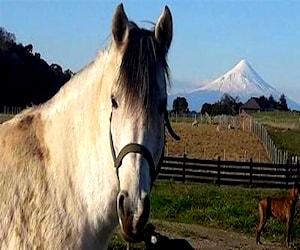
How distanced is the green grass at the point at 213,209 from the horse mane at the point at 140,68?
12894mm

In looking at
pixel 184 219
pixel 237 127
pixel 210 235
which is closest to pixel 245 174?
pixel 184 219

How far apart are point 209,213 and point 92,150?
46.0 feet

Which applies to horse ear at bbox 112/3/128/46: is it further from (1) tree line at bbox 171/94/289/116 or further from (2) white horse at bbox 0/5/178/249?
(1) tree line at bbox 171/94/289/116

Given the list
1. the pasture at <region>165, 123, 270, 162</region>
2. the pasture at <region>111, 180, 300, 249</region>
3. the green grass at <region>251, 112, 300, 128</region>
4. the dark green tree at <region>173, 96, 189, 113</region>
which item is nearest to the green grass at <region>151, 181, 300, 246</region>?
the pasture at <region>111, 180, 300, 249</region>

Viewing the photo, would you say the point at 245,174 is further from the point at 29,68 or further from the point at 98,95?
the point at 98,95

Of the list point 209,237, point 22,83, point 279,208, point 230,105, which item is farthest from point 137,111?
point 230,105

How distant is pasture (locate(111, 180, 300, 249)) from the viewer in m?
15.5

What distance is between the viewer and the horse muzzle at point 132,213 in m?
2.82

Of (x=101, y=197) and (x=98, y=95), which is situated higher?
(x=98, y=95)

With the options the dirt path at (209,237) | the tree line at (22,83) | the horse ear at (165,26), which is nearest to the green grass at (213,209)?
the dirt path at (209,237)

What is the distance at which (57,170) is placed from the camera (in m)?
3.34

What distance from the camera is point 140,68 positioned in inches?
121

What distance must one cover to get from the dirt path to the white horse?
9255mm

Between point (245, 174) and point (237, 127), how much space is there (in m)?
35.7
